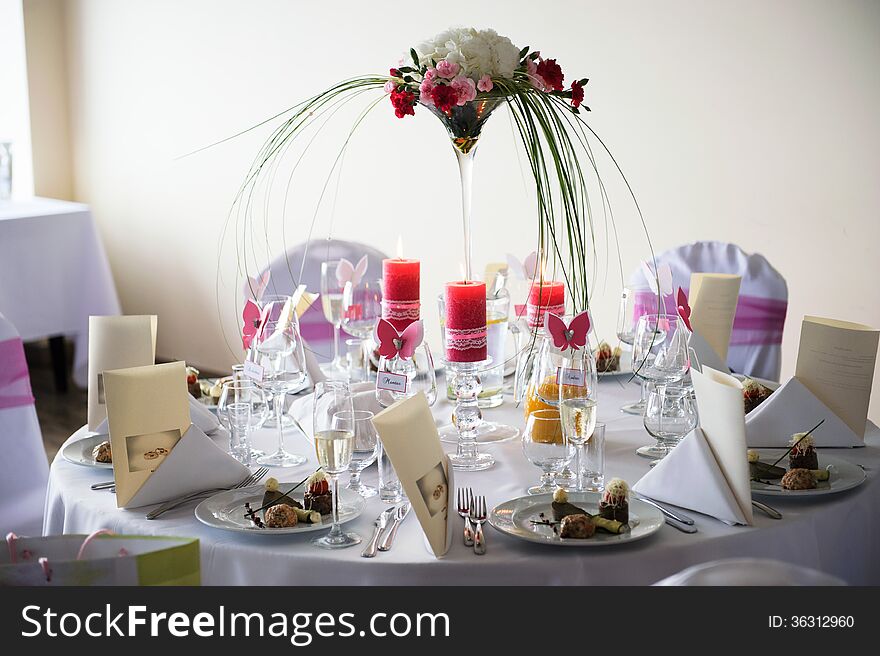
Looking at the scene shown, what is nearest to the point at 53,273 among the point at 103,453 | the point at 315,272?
the point at 315,272

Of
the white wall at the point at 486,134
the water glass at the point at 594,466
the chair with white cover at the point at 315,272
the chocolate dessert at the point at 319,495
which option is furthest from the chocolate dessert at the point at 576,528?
the white wall at the point at 486,134

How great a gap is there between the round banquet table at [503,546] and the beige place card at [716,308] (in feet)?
1.90

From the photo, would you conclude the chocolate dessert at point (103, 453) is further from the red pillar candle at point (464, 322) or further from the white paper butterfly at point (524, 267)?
the white paper butterfly at point (524, 267)

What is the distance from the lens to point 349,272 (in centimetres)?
231

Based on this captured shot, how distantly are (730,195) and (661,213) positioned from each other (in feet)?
0.84

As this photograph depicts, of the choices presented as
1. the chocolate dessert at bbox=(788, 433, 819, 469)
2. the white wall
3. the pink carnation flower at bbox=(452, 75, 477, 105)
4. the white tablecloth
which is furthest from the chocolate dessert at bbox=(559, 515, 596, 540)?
the white tablecloth

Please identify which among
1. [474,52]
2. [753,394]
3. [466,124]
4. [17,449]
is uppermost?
[474,52]

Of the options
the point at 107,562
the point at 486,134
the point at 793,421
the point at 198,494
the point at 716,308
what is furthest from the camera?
the point at 486,134

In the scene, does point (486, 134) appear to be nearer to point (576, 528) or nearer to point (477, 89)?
point (477, 89)

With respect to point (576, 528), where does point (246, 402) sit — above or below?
above

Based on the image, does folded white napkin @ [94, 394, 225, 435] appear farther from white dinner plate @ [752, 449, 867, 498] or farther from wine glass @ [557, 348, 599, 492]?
white dinner plate @ [752, 449, 867, 498]

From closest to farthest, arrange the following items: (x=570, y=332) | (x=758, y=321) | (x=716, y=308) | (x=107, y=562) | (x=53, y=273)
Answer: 1. (x=107, y=562)
2. (x=570, y=332)
3. (x=716, y=308)
4. (x=758, y=321)
5. (x=53, y=273)

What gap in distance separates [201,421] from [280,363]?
0.67 ft

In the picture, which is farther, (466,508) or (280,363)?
(280,363)
